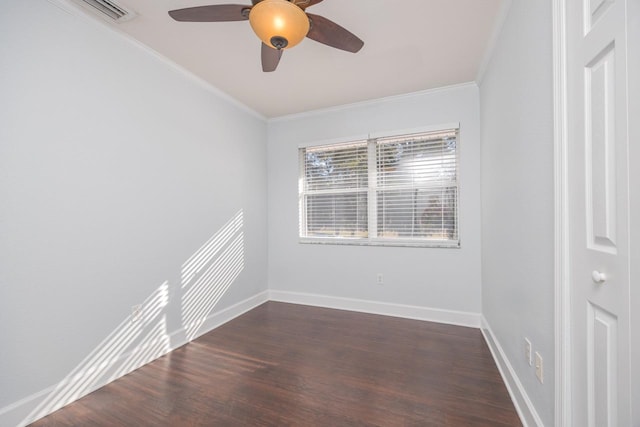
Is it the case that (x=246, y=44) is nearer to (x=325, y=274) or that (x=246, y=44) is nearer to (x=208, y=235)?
(x=208, y=235)

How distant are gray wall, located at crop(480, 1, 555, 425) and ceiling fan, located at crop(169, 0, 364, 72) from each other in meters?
1.00

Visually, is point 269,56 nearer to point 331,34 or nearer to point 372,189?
point 331,34

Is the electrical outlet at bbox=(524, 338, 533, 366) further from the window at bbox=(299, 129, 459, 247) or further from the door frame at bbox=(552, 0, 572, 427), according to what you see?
the window at bbox=(299, 129, 459, 247)

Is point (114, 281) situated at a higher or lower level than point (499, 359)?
higher

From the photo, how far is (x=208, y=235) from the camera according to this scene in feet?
9.54

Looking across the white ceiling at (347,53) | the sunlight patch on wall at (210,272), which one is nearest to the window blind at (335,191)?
the white ceiling at (347,53)

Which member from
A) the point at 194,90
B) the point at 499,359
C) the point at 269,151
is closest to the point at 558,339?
the point at 499,359

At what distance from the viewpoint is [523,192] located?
62.9 inches

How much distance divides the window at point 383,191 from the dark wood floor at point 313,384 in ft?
3.65

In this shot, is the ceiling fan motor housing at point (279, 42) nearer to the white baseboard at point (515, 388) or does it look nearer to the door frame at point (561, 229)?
the door frame at point (561, 229)

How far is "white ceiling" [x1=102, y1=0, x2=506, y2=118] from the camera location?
74.0 inches

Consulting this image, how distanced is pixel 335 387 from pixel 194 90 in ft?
9.76

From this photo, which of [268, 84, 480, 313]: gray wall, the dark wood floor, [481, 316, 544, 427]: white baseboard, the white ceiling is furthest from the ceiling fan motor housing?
[481, 316, 544, 427]: white baseboard

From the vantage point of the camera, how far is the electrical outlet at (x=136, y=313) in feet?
7.14
